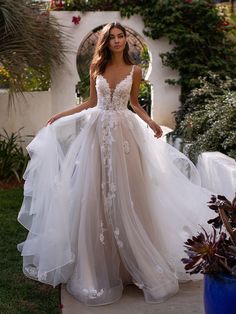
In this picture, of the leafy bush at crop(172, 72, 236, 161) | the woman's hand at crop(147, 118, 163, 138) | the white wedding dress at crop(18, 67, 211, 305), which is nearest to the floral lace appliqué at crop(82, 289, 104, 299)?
the white wedding dress at crop(18, 67, 211, 305)

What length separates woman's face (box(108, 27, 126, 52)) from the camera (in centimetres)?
380

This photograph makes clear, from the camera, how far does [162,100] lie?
818 centimetres

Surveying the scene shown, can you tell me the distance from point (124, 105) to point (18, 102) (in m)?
4.34

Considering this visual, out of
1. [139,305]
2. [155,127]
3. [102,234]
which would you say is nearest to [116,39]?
[155,127]

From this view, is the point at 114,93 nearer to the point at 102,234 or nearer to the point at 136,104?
the point at 136,104

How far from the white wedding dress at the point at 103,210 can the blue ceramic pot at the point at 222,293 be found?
0.89 meters

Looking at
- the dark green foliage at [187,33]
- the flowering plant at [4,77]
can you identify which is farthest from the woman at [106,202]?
the dark green foliage at [187,33]

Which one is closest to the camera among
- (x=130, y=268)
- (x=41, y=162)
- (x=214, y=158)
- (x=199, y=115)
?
(x=130, y=268)

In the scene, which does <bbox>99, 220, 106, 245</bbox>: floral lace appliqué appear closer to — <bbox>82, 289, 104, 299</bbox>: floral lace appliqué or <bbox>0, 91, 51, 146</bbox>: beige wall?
<bbox>82, 289, 104, 299</bbox>: floral lace appliqué

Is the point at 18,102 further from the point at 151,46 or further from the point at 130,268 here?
the point at 130,268

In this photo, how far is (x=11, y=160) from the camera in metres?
7.42

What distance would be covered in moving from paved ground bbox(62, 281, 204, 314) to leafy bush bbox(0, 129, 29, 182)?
380 cm

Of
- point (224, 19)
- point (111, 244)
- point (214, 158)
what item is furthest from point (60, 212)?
point (224, 19)

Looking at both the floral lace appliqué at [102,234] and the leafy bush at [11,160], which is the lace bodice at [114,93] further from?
the leafy bush at [11,160]
